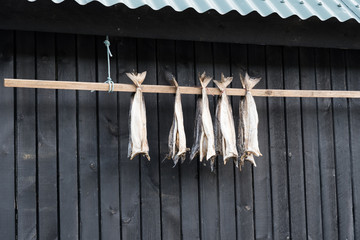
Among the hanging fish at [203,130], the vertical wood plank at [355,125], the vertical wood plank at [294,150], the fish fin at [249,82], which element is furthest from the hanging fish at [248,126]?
the vertical wood plank at [355,125]

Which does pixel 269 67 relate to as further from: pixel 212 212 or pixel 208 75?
pixel 212 212

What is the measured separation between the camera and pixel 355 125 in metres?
4.71

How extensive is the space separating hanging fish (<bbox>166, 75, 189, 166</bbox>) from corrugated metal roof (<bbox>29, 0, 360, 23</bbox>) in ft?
2.36

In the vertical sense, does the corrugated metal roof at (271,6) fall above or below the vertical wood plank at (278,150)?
above

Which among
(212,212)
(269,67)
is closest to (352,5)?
(269,67)

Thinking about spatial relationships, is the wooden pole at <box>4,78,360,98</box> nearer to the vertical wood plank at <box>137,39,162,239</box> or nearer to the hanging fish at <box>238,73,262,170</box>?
the hanging fish at <box>238,73,262,170</box>

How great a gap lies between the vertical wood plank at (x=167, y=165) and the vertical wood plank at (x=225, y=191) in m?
0.37

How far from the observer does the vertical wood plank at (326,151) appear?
4.50m

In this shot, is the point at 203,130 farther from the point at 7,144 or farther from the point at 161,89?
the point at 7,144

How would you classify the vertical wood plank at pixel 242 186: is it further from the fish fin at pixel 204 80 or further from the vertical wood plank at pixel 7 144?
the vertical wood plank at pixel 7 144

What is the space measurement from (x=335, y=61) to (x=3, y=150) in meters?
3.02

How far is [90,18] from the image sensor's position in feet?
12.2

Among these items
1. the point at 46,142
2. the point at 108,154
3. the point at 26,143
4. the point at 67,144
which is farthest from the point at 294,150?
the point at 26,143

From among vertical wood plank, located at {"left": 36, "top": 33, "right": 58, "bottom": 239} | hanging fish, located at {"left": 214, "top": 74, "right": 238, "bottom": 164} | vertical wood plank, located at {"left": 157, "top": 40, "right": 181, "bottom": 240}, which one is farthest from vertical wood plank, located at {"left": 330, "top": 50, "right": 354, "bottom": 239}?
vertical wood plank, located at {"left": 36, "top": 33, "right": 58, "bottom": 239}
